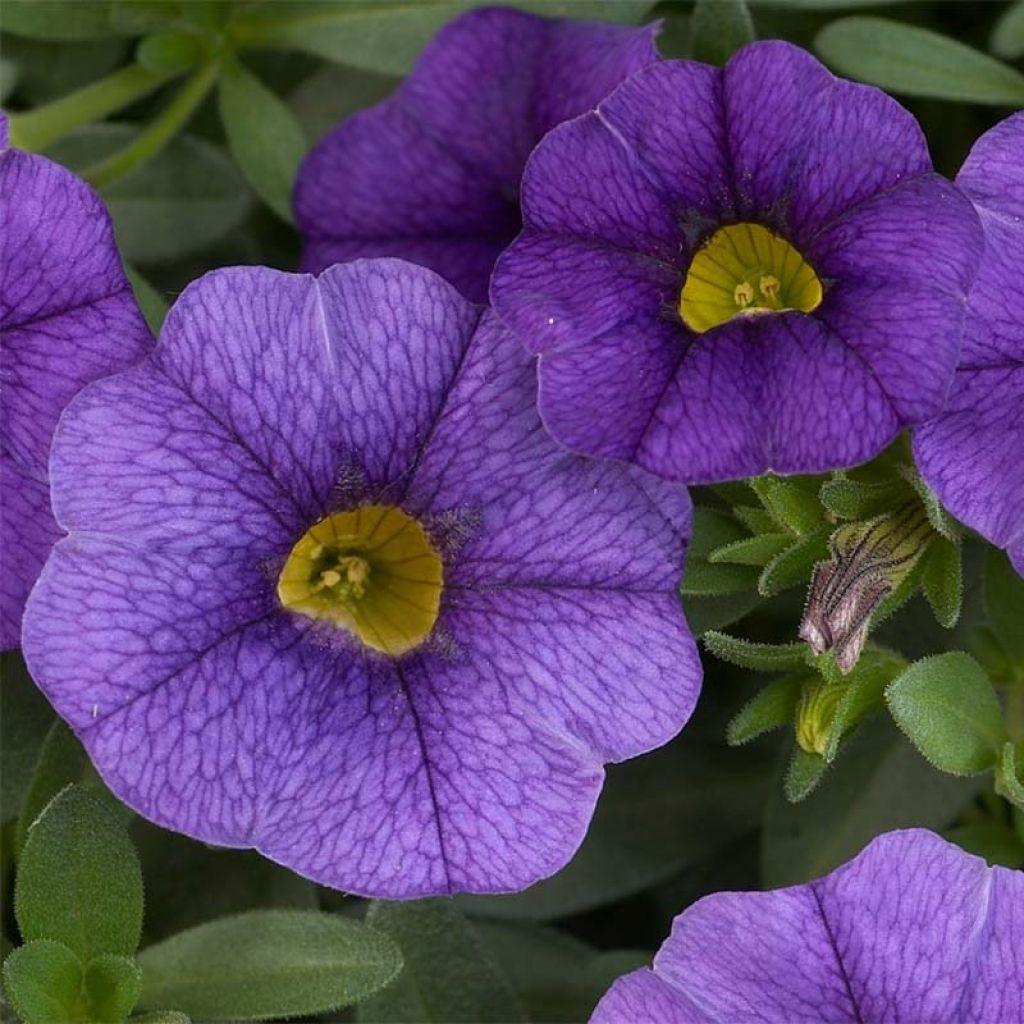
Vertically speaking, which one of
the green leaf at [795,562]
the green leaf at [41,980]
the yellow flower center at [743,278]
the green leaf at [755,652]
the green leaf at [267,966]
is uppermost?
the yellow flower center at [743,278]

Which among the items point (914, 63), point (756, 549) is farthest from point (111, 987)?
point (914, 63)

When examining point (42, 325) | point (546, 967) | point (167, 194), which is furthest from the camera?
point (167, 194)

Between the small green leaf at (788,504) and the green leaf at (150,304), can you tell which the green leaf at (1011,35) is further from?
the green leaf at (150,304)

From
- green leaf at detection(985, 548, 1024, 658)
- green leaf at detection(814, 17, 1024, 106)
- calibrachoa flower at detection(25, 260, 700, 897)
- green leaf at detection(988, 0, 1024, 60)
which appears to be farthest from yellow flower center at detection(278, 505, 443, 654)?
green leaf at detection(988, 0, 1024, 60)

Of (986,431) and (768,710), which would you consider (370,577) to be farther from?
(986,431)

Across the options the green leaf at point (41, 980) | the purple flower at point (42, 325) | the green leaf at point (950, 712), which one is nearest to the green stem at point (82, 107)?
the purple flower at point (42, 325)

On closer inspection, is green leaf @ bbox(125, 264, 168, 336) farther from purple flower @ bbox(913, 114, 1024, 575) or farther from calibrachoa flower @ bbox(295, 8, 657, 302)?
purple flower @ bbox(913, 114, 1024, 575)
